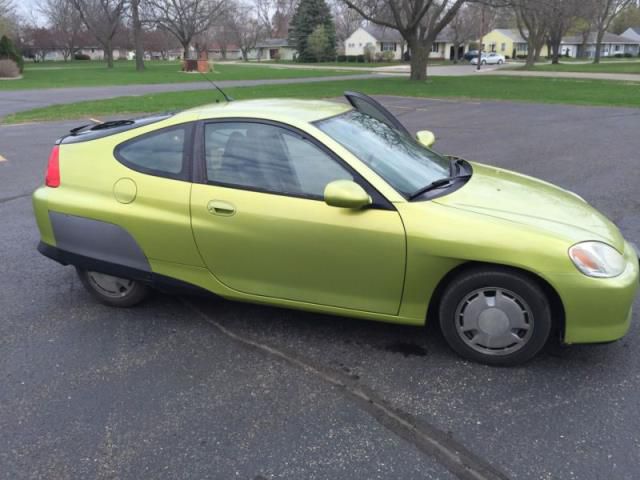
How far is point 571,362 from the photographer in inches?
129

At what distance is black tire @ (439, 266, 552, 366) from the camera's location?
3.03 metres

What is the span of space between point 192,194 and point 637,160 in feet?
28.7

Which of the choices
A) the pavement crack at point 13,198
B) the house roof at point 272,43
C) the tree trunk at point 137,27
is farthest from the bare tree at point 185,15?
the pavement crack at point 13,198

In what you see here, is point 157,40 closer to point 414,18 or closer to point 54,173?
point 414,18

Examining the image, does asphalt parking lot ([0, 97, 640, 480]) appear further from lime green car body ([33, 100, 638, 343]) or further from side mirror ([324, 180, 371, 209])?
side mirror ([324, 180, 371, 209])

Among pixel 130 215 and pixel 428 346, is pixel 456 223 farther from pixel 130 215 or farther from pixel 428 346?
pixel 130 215

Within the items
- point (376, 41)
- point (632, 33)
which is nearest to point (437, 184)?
point (376, 41)

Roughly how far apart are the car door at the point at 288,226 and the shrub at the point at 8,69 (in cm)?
4064

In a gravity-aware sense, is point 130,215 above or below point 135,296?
above

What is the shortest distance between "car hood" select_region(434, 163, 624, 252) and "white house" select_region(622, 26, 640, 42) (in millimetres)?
119134

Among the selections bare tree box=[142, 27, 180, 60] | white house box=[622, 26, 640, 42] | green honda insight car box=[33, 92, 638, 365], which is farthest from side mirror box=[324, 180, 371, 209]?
white house box=[622, 26, 640, 42]

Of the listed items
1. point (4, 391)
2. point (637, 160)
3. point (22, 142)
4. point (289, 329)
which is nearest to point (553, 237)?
point (289, 329)

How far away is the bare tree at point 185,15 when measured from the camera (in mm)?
57894

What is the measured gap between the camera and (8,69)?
122 feet
